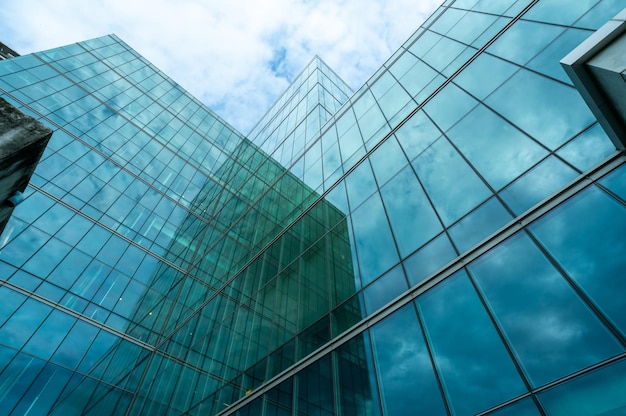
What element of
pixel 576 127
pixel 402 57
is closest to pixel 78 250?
pixel 402 57

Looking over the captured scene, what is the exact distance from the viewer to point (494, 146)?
32.0 ft

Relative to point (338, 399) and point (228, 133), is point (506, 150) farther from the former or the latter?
point (228, 133)

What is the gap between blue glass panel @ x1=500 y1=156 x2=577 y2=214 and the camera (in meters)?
7.77

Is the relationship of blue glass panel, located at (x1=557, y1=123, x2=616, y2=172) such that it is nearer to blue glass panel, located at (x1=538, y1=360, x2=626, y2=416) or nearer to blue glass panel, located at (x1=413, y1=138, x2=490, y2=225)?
blue glass panel, located at (x1=413, y1=138, x2=490, y2=225)

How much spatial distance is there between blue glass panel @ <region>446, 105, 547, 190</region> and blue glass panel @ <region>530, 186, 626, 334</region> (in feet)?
5.57

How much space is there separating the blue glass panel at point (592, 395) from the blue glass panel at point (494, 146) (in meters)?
4.66

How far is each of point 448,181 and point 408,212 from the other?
1.55m

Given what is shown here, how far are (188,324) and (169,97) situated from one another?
32740mm

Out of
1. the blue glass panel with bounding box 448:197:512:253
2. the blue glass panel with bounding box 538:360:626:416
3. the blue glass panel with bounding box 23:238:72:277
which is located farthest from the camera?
the blue glass panel with bounding box 23:238:72:277

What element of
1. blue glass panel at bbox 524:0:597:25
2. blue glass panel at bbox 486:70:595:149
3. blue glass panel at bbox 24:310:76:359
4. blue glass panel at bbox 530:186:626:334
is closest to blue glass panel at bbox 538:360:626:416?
blue glass panel at bbox 530:186:626:334

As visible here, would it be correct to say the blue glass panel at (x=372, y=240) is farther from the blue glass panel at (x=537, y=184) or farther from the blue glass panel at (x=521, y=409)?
the blue glass panel at (x=521, y=409)

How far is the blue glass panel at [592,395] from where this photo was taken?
522 cm

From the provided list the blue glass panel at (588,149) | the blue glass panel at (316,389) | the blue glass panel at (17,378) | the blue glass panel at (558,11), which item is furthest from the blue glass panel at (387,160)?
the blue glass panel at (17,378)

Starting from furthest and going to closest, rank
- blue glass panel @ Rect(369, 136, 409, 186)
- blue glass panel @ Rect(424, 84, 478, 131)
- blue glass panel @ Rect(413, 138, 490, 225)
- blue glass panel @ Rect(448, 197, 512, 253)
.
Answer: blue glass panel @ Rect(369, 136, 409, 186)
blue glass panel @ Rect(424, 84, 478, 131)
blue glass panel @ Rect(413, 138, 490, 225)
blue glass panel @ Rect(448, 197, 512, 253)
